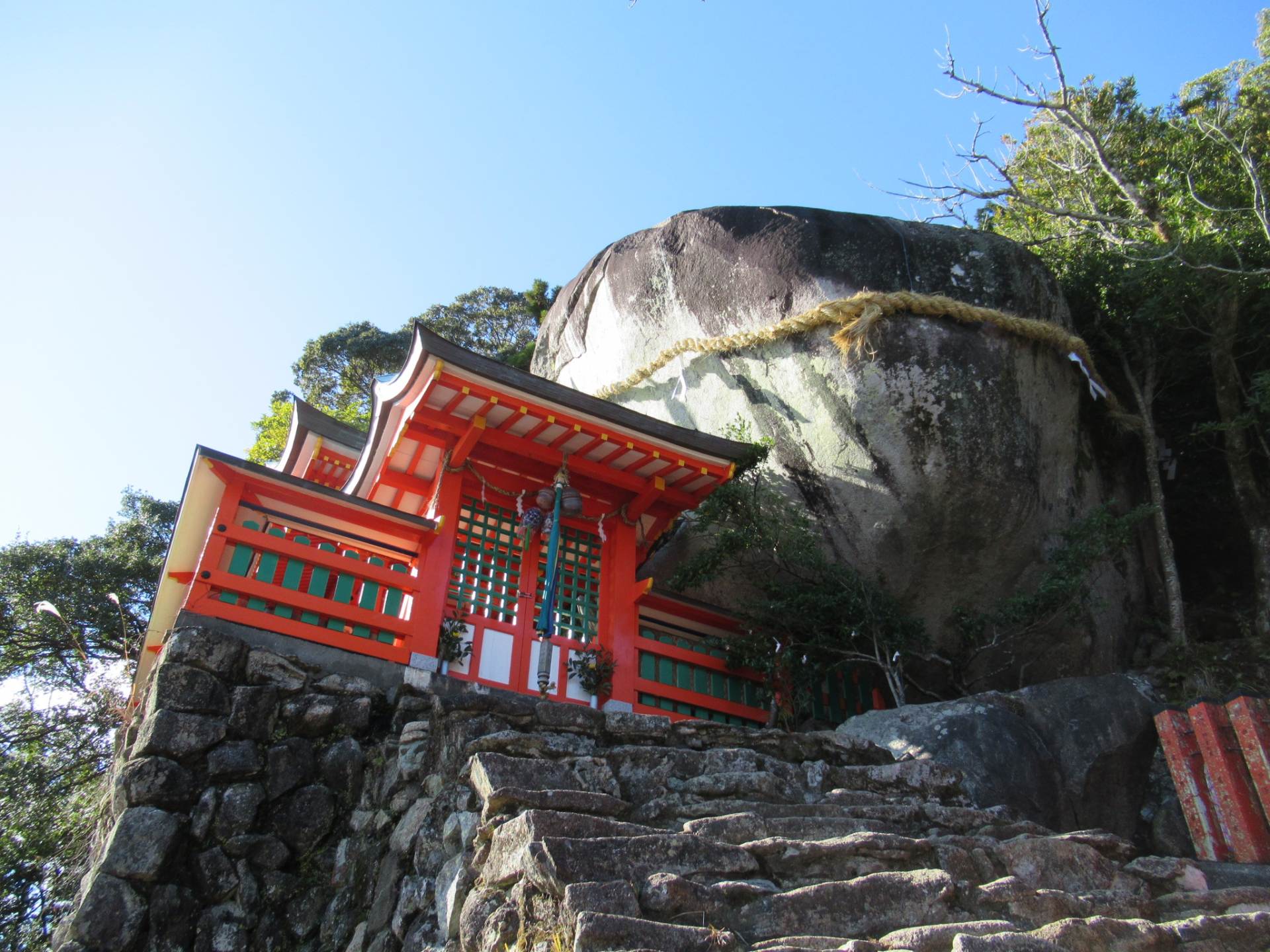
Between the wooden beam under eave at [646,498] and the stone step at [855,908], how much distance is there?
19.4 feet

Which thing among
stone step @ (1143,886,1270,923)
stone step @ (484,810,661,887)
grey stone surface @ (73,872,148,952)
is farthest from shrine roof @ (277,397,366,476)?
stone step @ (1143,886,1270,923)

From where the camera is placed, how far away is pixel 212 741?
252 inches

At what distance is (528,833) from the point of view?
4.26m

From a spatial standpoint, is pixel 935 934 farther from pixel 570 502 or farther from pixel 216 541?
pixel 570 502

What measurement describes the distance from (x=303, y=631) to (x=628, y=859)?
13.6 feet

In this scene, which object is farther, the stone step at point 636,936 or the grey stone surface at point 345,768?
the grey stone surface at point 345,768

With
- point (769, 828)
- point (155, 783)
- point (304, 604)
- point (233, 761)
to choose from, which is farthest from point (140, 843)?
point (769, 828)

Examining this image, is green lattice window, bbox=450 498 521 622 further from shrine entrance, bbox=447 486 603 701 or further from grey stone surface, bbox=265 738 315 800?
grey stone surface, bbox=265 738 315 800

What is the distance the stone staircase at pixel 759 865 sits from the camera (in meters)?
3.83

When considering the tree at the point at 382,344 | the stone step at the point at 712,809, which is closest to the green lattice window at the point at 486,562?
the stone step at the point at 712,809

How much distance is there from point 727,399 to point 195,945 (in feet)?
29.0

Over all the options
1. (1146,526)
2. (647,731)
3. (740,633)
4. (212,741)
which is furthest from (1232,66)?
(212,741)

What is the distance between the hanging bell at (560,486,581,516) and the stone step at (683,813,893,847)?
4.72 m

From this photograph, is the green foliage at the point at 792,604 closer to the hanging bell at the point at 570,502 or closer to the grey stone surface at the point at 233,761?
the hanging bell at the point at 570,502
